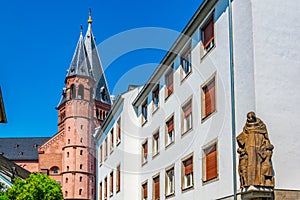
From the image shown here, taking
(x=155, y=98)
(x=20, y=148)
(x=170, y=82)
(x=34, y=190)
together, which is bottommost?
(x=34, y=190)

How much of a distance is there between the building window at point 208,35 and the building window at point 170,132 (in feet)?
17.4

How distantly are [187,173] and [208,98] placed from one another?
12.3 ft

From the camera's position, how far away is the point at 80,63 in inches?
4188

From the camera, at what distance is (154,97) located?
98.1ft

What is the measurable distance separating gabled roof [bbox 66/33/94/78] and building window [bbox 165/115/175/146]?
79.7 m

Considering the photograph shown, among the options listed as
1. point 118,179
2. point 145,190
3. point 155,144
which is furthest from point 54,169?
point 155,144

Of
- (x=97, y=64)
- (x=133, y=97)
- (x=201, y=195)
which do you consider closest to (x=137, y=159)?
(x=133, y=97)

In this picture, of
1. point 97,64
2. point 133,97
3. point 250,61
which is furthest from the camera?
point 97,64

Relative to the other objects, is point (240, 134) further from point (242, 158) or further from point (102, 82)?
point (102, 82)

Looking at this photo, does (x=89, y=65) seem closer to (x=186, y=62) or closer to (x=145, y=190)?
(x=145, y=190)

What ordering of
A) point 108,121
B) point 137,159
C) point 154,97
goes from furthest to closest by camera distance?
1. point 108,121
2. point 137,159
3. point 154,97

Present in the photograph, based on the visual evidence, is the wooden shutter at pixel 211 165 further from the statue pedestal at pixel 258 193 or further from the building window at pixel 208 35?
the building window at pixel 208 35

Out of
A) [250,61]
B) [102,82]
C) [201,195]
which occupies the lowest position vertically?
[201,195]

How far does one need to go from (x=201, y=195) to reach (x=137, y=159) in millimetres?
12316
